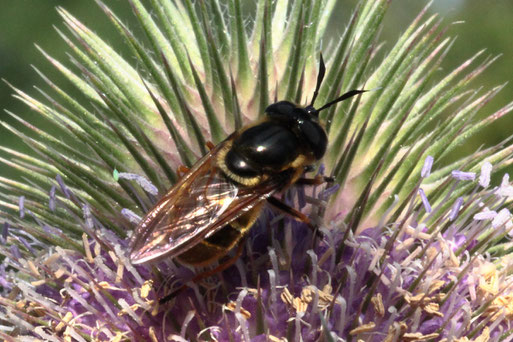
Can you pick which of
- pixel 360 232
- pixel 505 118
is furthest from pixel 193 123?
pixel 505 118

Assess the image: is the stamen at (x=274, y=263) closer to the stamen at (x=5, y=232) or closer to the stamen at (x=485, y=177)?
the stamen at (x=485, y=177)

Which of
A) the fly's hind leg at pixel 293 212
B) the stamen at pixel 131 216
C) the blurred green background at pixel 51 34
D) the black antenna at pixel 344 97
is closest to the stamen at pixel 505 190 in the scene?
the black antenna at pixel 344 97

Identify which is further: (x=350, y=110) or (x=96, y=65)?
(x=96, y=65)

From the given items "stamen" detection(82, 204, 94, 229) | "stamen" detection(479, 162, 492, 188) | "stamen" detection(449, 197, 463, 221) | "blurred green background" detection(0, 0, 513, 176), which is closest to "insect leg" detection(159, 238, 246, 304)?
"stamen" detection(82, 204, 94, 229)

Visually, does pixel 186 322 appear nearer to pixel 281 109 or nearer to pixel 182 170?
pixel 182 170

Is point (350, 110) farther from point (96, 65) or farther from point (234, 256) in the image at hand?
point (96, 65)

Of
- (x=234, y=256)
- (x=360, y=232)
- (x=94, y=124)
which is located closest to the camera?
(x=234, y=256)

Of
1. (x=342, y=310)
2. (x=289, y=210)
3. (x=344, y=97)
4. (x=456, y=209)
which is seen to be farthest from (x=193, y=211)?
(x=456, y=209)

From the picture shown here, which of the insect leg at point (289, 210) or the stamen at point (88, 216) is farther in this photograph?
the stamen at point (88, 216)
